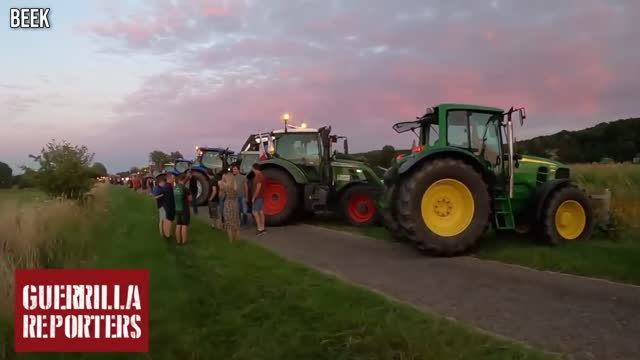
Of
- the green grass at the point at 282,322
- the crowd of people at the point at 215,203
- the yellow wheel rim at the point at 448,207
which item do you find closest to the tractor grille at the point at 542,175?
the yellow wheel rim at the point at 448,207

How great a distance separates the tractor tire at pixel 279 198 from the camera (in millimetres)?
14609

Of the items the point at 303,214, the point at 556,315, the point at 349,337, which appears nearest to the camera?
the point at 349,337

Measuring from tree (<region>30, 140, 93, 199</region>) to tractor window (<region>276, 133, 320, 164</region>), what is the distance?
1015 centimetres

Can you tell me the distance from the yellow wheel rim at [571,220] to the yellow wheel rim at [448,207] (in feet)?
5.84

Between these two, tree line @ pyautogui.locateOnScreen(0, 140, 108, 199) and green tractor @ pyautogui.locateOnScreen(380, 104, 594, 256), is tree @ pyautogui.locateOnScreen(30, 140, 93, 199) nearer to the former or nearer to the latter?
tree line @ pyautogui.locateOnScreen(0, 140, 108, 199)

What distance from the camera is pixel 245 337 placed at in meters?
5.21

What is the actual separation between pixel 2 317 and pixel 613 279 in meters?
7.30

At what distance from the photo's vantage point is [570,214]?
32.1ft

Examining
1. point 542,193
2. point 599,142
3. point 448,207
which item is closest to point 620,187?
point 542,193

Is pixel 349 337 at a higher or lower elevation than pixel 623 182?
lower

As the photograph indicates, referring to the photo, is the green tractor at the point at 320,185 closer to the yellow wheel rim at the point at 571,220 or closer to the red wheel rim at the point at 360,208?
the red wheel rim at the point at 360,208

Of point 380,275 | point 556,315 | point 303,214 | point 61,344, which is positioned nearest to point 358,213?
point 303,214

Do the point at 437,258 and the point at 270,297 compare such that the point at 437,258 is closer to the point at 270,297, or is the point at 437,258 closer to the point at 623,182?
the point at 270,297

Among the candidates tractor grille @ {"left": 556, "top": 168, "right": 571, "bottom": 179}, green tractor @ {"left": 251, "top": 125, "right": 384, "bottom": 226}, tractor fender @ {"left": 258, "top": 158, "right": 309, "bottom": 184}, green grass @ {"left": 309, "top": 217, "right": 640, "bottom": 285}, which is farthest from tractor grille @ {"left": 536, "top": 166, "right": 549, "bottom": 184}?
tractor fender @ {"left": 258, "top": 158, "right": 309, "bottom": 184}
